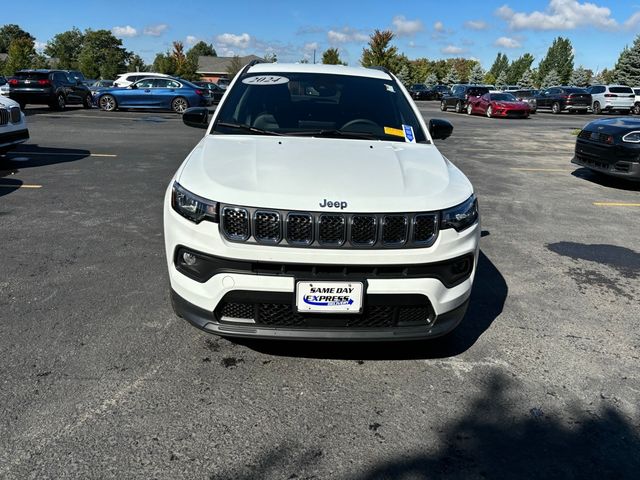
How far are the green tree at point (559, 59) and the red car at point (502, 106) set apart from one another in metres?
61.8

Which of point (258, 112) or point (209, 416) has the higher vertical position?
point (258, 112)

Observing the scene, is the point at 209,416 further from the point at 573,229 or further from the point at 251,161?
the point at 573,229

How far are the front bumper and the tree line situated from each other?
45165 mm

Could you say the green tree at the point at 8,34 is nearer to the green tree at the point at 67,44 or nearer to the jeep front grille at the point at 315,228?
the green tree at the point at 67,44

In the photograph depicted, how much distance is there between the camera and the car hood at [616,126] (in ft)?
28.7

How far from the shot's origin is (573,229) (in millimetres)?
6547

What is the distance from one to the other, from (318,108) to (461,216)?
1846 mm

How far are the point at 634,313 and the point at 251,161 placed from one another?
327 centimetres

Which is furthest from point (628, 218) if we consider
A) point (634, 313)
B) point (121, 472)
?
point (121, 472)

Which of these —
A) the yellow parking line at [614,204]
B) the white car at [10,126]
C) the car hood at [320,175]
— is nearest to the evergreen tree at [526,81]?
the yellow parking line at [614,204]

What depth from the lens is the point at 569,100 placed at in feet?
108

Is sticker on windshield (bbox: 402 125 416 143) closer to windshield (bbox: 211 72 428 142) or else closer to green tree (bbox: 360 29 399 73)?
windshield (bbox: 211 72 428 142)

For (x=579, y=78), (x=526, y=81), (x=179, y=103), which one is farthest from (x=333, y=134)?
(x=526, y=81)

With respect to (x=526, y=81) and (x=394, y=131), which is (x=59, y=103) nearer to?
(x=394, y=131)
